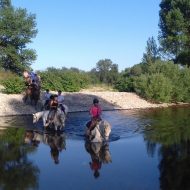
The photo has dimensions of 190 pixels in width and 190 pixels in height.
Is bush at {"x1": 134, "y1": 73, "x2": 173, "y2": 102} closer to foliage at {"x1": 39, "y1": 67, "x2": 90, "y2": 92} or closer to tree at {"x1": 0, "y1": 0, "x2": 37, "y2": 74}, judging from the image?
foliage at {"x1": 39, "y1": 67, "x2": 90, "y2": 92}

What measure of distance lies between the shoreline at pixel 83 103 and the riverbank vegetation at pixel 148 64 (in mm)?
1446

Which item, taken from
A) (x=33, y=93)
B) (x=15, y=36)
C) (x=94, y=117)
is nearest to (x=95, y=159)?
(x=94, y=117)

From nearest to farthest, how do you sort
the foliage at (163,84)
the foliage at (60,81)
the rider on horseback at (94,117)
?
the rider on horseback at (94,117)
the foliage at (163,84)
the foliage at (60,81)

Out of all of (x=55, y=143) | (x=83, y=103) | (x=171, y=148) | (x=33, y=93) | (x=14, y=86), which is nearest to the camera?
(x=171, y=148)

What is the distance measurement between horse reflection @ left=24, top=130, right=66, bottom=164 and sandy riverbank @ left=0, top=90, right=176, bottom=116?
8.81 m

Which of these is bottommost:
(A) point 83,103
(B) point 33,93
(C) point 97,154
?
(C) point 97,154

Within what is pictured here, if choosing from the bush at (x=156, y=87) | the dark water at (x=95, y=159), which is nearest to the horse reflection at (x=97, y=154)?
the dark water at (x=95, y=159)

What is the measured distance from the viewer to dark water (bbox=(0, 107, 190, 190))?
417 inches

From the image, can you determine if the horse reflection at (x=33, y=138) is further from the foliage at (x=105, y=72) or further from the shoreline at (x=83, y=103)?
the foliage at (x=105, y=72)

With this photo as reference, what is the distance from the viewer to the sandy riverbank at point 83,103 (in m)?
28.2

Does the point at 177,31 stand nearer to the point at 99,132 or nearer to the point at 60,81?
the point at 60,81

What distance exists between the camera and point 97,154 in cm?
1421

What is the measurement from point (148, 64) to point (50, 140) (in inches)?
1467

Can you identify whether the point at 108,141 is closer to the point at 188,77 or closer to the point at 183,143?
the point at 183,143
